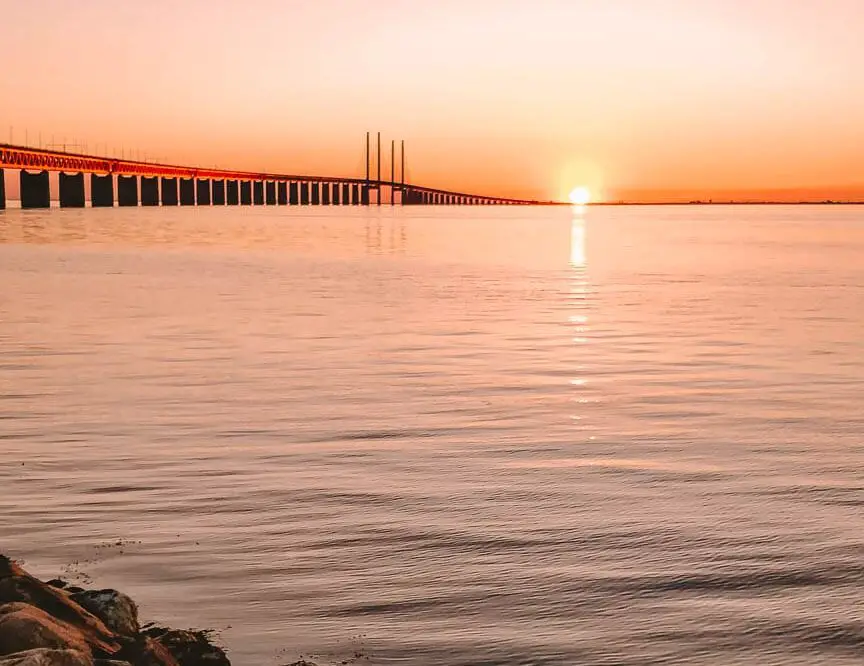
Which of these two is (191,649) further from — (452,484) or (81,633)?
(452,484)

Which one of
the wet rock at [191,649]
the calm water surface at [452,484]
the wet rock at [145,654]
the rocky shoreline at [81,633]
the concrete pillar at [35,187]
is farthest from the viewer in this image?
the concrete pillar at [35,187]

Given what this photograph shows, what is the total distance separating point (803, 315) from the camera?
1097 inches

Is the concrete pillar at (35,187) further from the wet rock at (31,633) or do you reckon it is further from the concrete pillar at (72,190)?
the wet rock at (31,633)

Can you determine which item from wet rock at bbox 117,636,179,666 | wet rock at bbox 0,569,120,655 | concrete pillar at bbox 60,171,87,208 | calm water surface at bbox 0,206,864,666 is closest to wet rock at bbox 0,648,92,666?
wet rock at bbox 117,636,179,666

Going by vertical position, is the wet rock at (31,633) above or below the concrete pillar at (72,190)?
below

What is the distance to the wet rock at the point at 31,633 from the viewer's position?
5.18m

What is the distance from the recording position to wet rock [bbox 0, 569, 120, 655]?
571 centimetres

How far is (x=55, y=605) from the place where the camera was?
5.81 metres

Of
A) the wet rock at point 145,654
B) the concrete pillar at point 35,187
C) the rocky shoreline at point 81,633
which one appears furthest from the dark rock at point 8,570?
the concrete pillar at point 35,187

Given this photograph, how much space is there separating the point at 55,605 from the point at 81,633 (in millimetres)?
267

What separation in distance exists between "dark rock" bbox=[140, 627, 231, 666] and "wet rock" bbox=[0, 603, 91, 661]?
52 cm

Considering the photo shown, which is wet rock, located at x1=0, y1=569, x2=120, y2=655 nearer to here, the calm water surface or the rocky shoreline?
the rocky shoreline

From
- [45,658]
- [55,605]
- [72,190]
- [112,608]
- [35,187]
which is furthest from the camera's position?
[72,190]

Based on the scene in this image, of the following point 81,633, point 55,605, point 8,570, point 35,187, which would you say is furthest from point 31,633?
point 35,187
